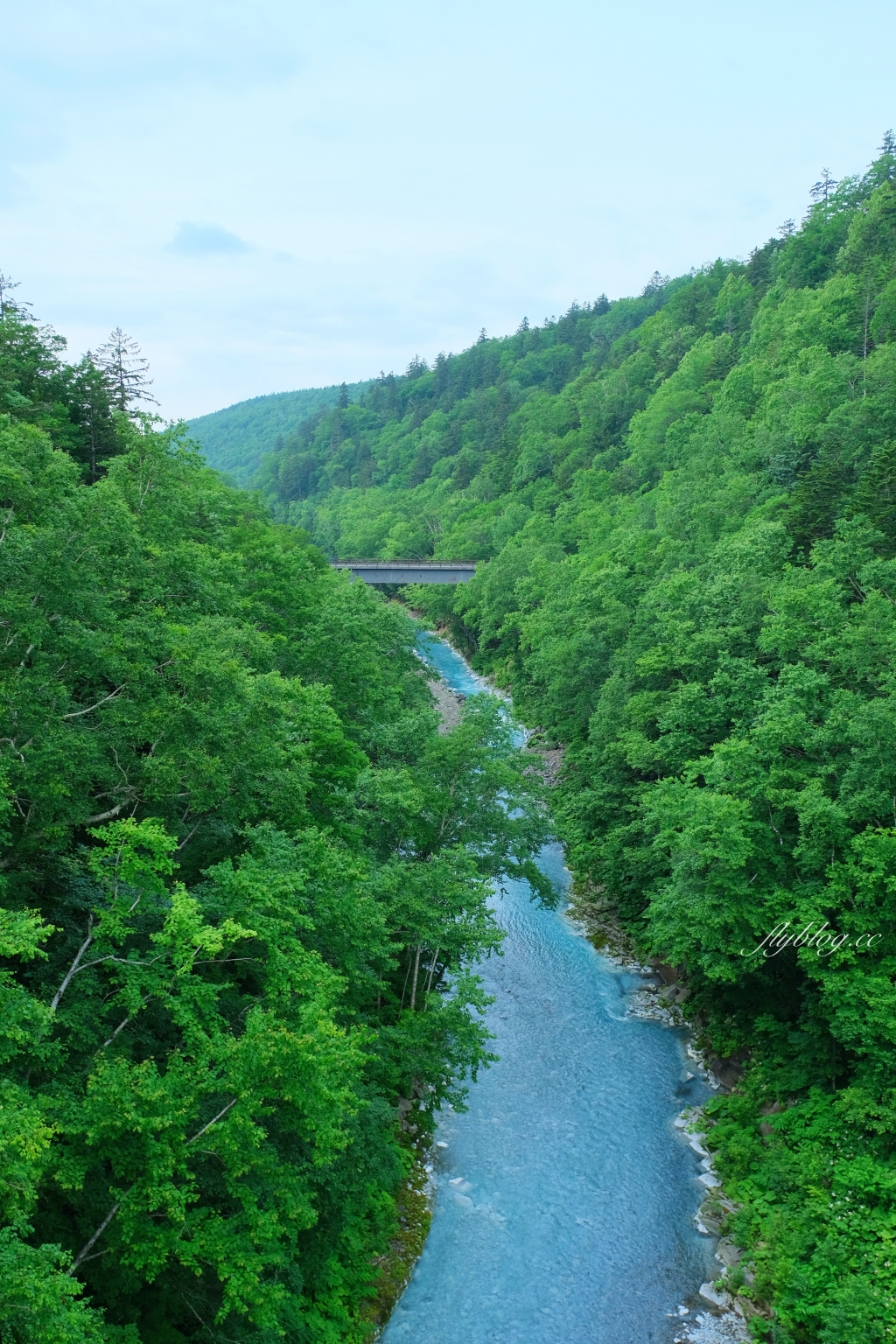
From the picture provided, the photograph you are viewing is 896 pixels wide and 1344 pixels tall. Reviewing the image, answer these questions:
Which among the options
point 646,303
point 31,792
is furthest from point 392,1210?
point 646,303

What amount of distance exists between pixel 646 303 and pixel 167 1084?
146 metres

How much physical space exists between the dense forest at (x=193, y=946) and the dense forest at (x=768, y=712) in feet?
20.9

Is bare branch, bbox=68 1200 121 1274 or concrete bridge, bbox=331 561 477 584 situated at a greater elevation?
concrete bridge, bbox=331 561 477 584

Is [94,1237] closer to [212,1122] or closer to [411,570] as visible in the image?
[212,1122]

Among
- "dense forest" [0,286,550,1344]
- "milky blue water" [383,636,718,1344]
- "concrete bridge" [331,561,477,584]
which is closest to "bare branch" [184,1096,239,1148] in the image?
"dense forest" [0,286,550,1344]

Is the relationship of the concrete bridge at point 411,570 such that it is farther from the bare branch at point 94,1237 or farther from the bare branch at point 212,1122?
the bare branch at point 94,1237

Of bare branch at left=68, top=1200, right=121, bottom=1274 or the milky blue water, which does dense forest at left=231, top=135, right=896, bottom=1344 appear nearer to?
the milky blue water

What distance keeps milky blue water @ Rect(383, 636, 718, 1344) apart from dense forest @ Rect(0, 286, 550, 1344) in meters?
1.07

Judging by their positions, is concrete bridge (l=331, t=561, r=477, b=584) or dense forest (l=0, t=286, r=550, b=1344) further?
concrete bridge (l=331, t=561, r=477, b=584)

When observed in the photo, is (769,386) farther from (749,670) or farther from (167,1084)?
(167,1084)

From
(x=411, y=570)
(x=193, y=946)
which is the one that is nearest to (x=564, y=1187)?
(x=193, y=946)

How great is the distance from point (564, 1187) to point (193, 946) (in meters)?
11.8

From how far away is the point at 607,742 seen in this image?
109 feet

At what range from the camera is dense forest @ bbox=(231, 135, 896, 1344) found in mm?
17922
